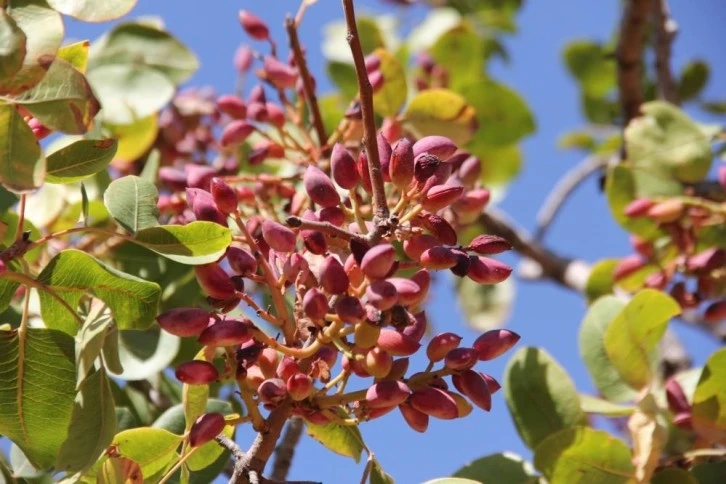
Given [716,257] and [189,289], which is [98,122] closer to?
[189,289]

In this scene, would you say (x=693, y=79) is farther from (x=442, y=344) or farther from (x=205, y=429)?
(x=205, y=429)

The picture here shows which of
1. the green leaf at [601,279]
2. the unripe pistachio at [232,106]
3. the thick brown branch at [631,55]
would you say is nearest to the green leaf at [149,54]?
the unripe pistachio at [232,106]

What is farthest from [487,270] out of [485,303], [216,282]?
[485,303]

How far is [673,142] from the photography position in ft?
Result: 6.23

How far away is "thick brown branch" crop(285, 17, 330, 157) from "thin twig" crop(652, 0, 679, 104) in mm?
1219


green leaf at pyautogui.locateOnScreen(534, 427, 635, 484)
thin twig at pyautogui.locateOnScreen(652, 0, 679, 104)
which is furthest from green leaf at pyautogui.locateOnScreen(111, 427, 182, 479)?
thin twig at pyautogui.locateOnScreen(652, 0, 679, 104)

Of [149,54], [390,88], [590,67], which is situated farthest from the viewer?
[590,67]

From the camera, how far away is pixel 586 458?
1.24 metres

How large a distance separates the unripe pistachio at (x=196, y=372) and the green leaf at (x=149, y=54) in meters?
0.90

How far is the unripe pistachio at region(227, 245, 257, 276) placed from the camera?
983 millimetres

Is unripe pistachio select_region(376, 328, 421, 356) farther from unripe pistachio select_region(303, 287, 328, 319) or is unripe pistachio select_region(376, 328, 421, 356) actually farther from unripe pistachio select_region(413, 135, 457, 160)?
unripe pistachio select_region(413, 135, 457, 160)

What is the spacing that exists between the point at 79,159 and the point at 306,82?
505 mm

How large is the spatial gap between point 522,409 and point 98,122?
715 mm

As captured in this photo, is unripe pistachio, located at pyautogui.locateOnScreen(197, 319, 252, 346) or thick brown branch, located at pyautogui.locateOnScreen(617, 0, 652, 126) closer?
unripe pistachio, located at pyautogui.locateOnScreen(197, 319, 252, 346)
